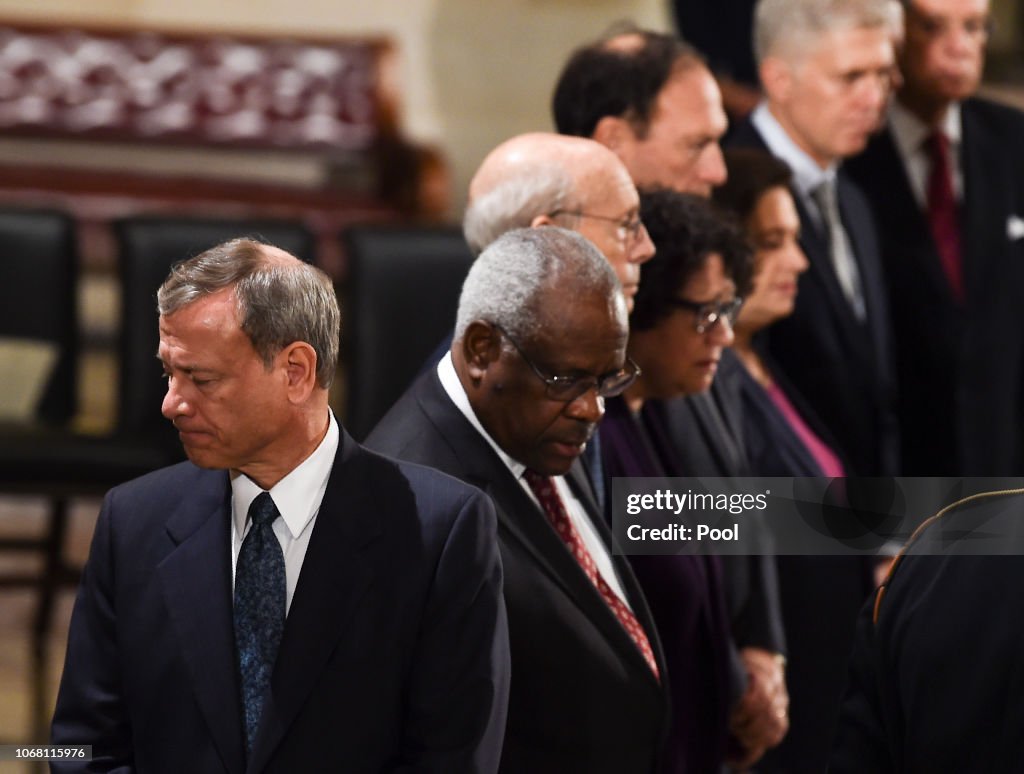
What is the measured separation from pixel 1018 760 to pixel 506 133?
20.0ft

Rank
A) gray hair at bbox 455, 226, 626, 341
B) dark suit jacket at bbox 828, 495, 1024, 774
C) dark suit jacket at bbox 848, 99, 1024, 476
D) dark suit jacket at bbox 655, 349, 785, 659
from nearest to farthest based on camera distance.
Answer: dark suit jacket at bbox 828, 495, 1024, 774 < gray hair at bbox 455, 226, 626, 341 < dark suit jacket at bbox 655, 349, 785, 659 < dark suit jacket at bbox 848, 99, 1024, 476

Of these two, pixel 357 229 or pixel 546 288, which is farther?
pixel 357 229

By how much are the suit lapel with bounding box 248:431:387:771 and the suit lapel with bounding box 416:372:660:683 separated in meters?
0.27

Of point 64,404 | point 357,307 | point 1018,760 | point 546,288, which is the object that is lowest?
point 64,404

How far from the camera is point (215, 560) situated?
6.59 feet

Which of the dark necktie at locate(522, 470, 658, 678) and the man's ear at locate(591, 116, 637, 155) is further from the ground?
the man's ear at locate(591, 116, 637, 155)

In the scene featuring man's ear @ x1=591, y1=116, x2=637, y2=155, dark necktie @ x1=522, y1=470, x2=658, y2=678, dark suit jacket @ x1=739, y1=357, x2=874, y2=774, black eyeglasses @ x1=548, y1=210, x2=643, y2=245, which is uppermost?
man's ear @ x1=591, y1=116, x2=637, y2=155

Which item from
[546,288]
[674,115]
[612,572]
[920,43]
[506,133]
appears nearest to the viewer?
[546,288]

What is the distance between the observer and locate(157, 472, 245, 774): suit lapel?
1954mm

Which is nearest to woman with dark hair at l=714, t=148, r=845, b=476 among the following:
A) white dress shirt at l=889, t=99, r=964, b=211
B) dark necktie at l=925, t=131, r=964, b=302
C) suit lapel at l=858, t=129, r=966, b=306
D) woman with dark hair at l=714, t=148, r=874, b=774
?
woman with dark hair at l=714, t=148, r=874, b=774

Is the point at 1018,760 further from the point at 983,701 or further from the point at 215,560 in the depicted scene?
the point at 215,560

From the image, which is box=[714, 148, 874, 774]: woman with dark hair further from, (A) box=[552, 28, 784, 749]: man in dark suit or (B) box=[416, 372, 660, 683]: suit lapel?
(B) box=[416, 372, 660, 683]: suit lapel

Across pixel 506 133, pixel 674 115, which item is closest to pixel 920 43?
pixel 674 115

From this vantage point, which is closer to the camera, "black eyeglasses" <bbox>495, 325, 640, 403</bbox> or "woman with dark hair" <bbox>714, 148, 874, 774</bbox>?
"black eyeglasses" <bbox>495, 325, 640, 403</bbox>
